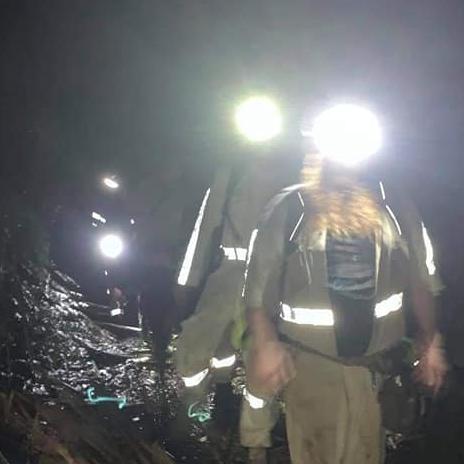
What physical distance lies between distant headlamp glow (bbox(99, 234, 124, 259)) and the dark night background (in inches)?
27.3

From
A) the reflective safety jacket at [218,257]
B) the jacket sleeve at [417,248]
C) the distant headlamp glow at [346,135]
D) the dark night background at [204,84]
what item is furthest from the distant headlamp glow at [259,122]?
the jacket sleeve at [417,248]

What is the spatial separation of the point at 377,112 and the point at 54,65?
757cm

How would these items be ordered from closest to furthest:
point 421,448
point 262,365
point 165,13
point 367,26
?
point 262,365 → point 421,448 → point 367,26 → point 165,13

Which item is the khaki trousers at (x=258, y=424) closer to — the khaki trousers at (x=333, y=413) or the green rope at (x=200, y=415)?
the khaki trousers at (x=333, y=413)

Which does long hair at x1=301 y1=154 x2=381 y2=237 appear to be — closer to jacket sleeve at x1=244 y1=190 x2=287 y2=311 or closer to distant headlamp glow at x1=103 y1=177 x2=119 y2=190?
jacket sleeve at x1=244 y1=190 x2=287 y2=311

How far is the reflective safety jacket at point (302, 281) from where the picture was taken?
3004mm

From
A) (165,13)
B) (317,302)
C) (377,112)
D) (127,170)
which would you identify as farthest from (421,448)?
(165,13)

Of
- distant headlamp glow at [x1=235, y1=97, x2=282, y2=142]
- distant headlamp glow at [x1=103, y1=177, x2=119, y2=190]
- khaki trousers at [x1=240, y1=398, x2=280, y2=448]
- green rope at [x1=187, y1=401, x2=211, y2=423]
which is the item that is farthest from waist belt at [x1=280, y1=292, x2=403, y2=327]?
distant headlamp glow at [x1=103, y1=177, x2=119, y2=190]

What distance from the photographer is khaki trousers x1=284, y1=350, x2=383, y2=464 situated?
300cm

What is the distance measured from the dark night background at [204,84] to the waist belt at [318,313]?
656 millimetres

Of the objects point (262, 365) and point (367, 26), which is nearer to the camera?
point (262, 365)

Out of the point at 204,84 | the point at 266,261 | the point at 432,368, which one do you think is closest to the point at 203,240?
the point at 266,261

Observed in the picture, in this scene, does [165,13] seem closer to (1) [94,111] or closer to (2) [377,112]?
(1) [94,111]

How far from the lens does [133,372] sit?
19.2 feet
